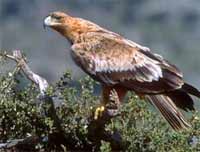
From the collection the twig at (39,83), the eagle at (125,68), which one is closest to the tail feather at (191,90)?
the eagle at (125,68)

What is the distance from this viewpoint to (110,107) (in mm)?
4219

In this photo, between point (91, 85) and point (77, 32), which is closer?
point (91, 85)

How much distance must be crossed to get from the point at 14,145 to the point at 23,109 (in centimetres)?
27

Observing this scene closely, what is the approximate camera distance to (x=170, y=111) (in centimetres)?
451

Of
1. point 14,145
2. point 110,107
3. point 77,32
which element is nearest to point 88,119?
point 110,107

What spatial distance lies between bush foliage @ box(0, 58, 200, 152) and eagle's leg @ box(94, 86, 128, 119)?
0.15 ft

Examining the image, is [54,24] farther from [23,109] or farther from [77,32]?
[23,109]

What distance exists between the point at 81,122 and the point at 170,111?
0.59 meters

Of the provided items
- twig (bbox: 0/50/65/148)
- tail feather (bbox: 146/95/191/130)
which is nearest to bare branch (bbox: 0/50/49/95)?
twig (bbox: 0/50/65/148)

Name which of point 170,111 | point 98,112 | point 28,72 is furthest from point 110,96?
point 28,72

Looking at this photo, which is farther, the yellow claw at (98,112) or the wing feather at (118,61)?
the wing feather at (118,61)

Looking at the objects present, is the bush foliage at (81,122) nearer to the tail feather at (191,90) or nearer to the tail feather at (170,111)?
the tail feather at (170,111)

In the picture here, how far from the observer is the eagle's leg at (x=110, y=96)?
14.1 feet

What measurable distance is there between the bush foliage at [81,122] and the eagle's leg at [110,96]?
5cm
